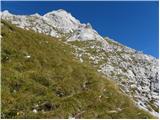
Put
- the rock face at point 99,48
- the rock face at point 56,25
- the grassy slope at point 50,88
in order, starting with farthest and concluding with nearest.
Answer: the rock face at point 56,25 < the rock face at point 99,48 < the grassy slope at point 50,88

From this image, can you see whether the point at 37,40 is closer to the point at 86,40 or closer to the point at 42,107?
the point at 42,107

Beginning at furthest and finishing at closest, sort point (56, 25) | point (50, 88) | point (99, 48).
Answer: point (56, 25), point (99, 48), point (50, 88)

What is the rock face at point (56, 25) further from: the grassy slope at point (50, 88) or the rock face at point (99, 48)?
the grassy slope at point (50, 88)

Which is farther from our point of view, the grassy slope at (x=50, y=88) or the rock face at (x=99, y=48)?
the rock face at (x=99, y=48)

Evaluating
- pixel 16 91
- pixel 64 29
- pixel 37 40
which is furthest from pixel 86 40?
pixel 16 91

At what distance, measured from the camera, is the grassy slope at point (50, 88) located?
1866 cm

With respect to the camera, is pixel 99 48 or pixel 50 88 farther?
pixel 99 48

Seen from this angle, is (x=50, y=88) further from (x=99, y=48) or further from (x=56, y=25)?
(x=56, y=25)

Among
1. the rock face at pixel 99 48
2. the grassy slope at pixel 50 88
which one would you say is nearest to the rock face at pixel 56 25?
the rock face at pixel 99 48

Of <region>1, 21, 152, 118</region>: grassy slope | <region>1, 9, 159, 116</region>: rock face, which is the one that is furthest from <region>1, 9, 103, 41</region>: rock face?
<region>1, 21, 152, 118</region>: grassy slope

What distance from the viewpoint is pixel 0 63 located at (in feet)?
69.1

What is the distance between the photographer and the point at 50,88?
20828 mm

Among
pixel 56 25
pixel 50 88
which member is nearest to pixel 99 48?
pixel 56 25

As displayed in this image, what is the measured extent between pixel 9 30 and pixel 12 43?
9.54 feet
